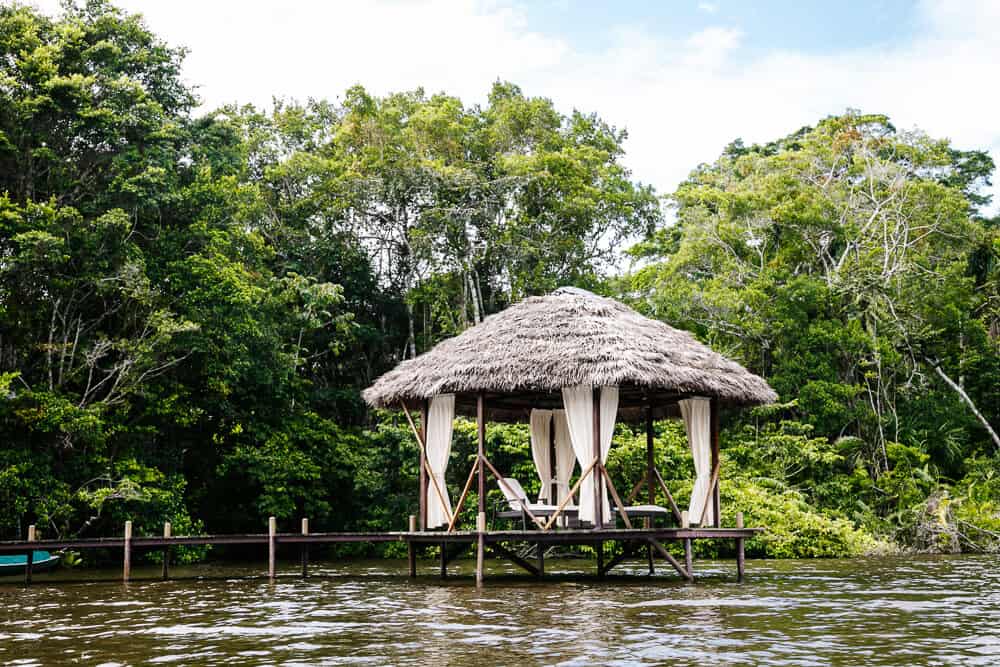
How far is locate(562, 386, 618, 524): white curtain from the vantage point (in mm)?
13312

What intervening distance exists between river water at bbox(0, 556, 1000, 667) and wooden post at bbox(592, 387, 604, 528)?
0.84m

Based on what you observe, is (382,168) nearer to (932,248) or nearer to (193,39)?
(193,39)

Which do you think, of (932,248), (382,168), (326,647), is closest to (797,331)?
(932,248)

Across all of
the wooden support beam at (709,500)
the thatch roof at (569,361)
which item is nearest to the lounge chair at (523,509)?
the thatch roof at (569,361)

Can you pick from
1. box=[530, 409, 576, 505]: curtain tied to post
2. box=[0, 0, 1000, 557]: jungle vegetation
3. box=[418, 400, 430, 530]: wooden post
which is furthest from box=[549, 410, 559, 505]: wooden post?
box=[0, 0, 1000, 557]: jungle vegetation

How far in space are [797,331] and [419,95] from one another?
11.2 m

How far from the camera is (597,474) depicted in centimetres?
1324

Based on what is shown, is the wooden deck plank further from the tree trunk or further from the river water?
the tree trunk

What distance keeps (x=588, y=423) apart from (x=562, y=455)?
8.35 ft

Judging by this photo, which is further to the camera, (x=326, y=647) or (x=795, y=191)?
(x=795, y=191)

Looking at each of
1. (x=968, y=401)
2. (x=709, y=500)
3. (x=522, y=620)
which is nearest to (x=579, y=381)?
(x=709, y=500)

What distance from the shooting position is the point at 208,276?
20.3 m

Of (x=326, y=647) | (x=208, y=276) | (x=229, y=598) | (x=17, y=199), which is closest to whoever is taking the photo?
(x=326, y=647)

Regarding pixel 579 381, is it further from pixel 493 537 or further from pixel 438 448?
pixel 438 448
